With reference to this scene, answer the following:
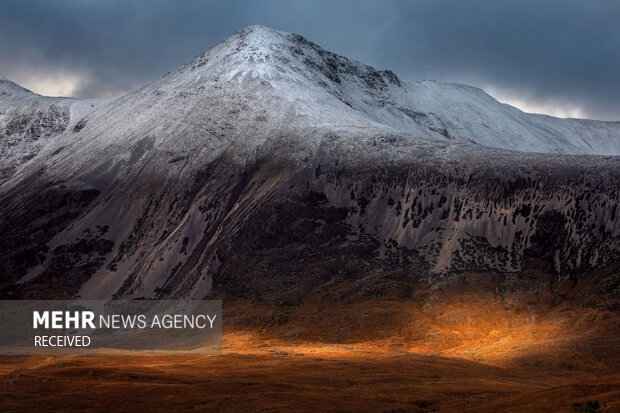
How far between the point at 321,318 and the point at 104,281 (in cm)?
4043

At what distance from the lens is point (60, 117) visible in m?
165

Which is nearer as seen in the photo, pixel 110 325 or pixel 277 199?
pixel 110 325

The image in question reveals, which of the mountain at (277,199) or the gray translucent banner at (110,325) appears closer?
the gray translucent banner at (110,325)

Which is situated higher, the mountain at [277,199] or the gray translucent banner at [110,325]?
the mountain at [277,199]

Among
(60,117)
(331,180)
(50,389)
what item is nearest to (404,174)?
(331,180)

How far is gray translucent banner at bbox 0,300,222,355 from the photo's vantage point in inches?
2830

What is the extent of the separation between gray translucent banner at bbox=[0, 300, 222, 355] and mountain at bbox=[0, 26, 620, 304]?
3.03 metres

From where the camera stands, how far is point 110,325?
279 ft

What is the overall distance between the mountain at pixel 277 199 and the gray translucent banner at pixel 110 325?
3.03 metres

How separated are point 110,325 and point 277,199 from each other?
32.6m

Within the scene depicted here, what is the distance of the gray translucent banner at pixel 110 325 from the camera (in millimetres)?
71875

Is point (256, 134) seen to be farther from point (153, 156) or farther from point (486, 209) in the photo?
point (486, 209)

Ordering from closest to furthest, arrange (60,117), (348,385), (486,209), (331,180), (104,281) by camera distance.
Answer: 1. (348,385)
2. (486,209)
3. (104,281)
4. (331,180)
5. (60,117)

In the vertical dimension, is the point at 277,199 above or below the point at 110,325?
above
